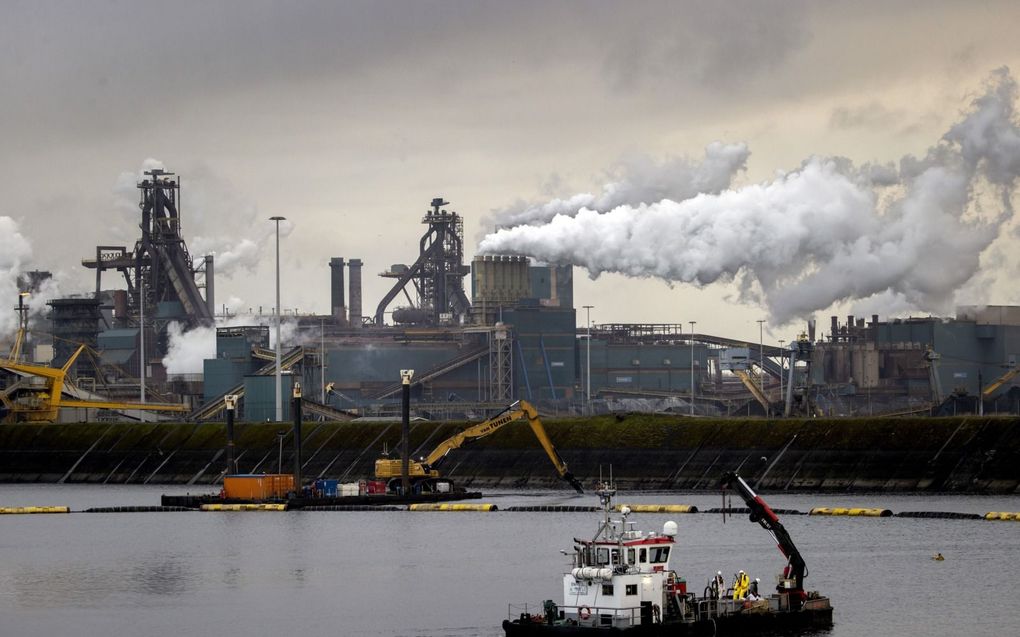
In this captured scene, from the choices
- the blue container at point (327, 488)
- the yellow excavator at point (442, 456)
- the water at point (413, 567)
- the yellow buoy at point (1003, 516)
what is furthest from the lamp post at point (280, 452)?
the yellow buoy at point (1003, 516)

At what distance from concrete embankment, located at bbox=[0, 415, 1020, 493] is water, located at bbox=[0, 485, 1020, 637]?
17.8 ft

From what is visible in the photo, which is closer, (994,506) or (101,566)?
(101,566)

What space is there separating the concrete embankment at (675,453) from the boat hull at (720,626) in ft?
222

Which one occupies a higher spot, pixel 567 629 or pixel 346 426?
pixel 346 426

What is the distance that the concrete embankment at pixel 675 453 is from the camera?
470ft

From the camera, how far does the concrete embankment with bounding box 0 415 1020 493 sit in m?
143

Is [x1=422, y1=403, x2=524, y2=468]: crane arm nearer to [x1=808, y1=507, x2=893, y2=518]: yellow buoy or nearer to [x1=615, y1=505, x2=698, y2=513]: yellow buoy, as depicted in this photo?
[x1=615, y1=505, x2=698, y2=513]: yellow buoy

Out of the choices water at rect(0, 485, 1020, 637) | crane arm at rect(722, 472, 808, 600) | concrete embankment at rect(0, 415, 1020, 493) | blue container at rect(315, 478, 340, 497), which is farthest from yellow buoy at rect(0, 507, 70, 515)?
crane arm at rect(722, 472, 808, 600)

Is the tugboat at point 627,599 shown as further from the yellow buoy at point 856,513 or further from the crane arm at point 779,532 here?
the yellow buoy at point 856,513

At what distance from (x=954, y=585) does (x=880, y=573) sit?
568 cm

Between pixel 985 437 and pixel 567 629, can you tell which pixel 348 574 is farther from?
pixel 985 437

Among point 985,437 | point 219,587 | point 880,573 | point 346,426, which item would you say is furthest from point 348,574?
point 346,426

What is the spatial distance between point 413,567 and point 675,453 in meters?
59.7

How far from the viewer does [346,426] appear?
189250 millimetres
